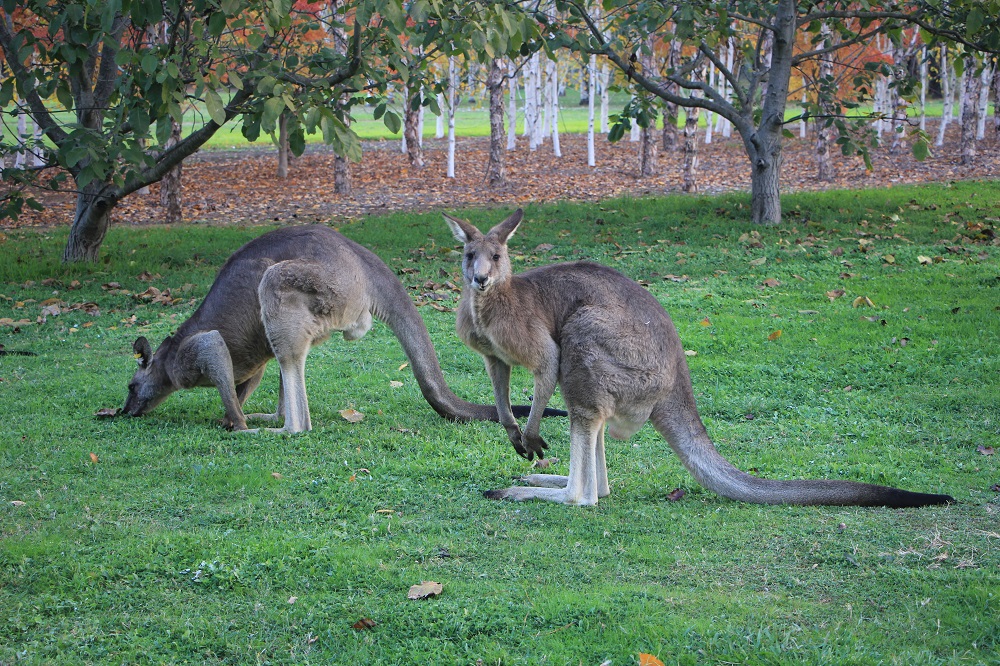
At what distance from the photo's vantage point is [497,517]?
4664 mm

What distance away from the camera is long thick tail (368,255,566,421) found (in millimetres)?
6199

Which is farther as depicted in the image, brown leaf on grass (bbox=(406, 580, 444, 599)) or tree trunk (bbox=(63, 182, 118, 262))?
tree trunk (bbox=(63, 182, 118, 262))

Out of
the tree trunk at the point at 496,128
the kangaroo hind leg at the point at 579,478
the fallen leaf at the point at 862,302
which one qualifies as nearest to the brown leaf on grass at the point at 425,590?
→ the kangaroo hind leg at the point at 579,478

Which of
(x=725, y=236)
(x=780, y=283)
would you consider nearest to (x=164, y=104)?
(x=780, y=283)

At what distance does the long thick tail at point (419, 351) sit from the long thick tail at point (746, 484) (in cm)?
137

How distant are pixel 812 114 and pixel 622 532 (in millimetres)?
8389

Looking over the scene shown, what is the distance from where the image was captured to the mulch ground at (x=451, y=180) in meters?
16.4

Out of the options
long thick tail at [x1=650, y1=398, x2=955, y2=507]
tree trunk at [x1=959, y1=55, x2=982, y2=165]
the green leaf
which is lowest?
long thick tail at [x1=650, y1=398, x2=955, y2=507]

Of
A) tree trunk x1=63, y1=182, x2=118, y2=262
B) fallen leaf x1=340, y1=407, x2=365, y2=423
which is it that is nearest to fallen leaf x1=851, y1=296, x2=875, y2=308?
fallen leaf x1=340, y1=407, x2=365, y2=423

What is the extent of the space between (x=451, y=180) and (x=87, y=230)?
33.5 ft

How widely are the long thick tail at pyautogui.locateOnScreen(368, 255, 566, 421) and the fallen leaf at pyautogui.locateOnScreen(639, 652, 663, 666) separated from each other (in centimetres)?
290

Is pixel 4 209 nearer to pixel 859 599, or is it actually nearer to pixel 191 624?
pixel 191 624

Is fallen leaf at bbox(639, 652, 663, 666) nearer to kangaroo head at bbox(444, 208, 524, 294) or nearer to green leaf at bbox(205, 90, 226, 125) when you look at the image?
kangaroo head at bbox(444, 208, 524, 294)

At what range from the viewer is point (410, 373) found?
7633 mm
